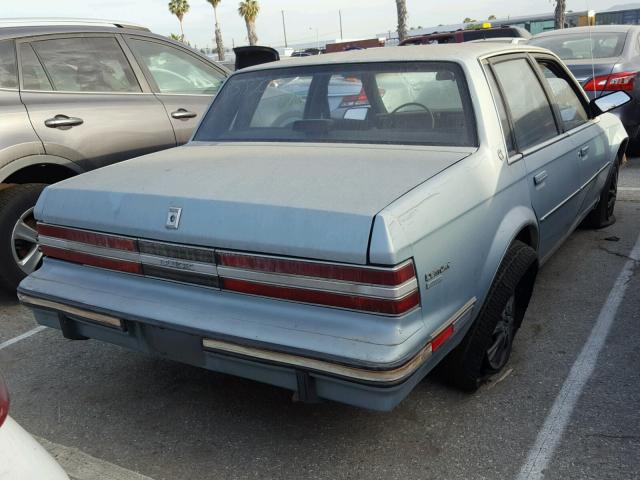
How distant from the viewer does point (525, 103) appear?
348cm

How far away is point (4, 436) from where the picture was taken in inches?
58.1

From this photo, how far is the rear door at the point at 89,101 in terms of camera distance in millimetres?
4383

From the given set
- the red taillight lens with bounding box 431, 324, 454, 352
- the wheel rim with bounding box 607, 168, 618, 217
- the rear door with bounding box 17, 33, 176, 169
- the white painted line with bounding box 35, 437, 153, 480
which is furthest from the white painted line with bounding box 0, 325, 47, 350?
the wheel rim with bounding box 607, 168, 618, 217

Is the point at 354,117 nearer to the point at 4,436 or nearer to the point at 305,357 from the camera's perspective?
the point at 305,357

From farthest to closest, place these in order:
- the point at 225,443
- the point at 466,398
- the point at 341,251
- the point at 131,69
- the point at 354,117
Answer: the point at 131,69 < the point at 354,117 < the point at 466,398 < the point at 225,443 < the point at 341,251

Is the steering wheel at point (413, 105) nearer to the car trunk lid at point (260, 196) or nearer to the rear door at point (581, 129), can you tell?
the car trunk lid at point (260, 196)

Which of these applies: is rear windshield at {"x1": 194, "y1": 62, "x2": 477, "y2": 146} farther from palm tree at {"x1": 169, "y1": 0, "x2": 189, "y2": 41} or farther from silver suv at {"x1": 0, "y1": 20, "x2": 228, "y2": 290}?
palm tree at {"x1": 169, "y1": 0, "x2": 189, "y2": 41}

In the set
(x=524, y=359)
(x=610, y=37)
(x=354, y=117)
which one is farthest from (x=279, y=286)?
(x=610, y=37)

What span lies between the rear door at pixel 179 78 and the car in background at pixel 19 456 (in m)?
3.77

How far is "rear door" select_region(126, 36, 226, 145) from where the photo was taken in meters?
5.09

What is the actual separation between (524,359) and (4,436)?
2554 millimetres

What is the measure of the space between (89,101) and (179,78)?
3.03 feet

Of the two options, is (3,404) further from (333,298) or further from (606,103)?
(606,103)

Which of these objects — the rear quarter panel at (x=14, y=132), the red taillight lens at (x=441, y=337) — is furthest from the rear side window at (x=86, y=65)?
the red taillight lens at (x=441, y=337)
